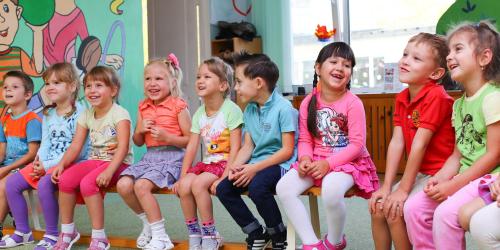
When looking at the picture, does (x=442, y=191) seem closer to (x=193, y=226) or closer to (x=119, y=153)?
(x=193, y=226)

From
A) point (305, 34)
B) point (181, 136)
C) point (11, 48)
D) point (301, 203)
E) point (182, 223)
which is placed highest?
point (305, 34)

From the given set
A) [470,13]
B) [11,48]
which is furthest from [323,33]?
[11,48]

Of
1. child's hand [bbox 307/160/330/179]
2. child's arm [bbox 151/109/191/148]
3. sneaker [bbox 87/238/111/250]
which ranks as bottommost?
sneaker [bbox 87/238/111/250]

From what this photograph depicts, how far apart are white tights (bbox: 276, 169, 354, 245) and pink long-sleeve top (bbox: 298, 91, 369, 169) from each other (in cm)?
9

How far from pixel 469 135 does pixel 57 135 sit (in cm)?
195

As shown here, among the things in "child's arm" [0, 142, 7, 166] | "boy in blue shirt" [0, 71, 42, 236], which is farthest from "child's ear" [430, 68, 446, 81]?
"child's arm" [0, 142, 7, 166]

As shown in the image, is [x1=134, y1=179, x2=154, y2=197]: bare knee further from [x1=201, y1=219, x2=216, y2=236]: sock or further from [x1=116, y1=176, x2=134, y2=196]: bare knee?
[x1=201, y1=219, x2=216, y2=236]: sock

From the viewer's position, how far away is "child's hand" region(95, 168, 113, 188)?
256 centimetres

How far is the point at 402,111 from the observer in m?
2.04

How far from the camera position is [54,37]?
3812mm

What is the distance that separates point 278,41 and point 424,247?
14.6 ft

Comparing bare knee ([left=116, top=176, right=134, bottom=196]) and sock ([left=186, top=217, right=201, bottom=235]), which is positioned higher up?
bare knee ([left=116, top=176, right=134, bottom=196])

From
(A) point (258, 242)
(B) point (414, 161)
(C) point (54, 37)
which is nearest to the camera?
(B) point (414, 161)

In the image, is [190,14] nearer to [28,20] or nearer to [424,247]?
[28,20]
